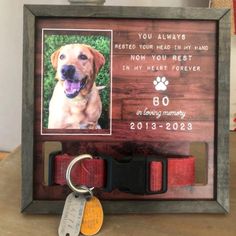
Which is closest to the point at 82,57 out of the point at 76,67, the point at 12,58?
the point at 76,67

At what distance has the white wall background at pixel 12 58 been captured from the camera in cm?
118

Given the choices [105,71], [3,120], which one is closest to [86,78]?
[105,71]

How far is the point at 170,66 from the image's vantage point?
0.54m

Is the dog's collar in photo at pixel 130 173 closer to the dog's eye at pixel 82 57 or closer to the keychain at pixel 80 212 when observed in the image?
the keychain at pixel 80 212

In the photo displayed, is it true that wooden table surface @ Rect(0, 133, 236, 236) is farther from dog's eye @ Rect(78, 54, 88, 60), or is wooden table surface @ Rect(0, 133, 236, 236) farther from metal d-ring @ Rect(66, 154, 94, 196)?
dog's eye @ Rect(78, 54, 88, 60)

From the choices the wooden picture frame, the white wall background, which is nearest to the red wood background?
the wooden picture frame

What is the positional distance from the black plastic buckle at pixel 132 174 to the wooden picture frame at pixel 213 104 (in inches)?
A: 1.1

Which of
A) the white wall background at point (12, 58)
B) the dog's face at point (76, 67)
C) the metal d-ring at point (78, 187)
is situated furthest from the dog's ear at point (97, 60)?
the white wall background at point (12, 58)

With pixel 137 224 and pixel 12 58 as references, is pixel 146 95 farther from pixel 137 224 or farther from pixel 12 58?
pixel 12 58

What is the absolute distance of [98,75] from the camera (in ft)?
1.75

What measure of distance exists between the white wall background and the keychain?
756mm

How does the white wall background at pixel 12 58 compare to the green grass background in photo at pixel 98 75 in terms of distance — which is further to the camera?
the white wall background at pixel 12 58

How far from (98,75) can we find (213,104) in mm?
151

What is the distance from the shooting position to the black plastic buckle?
1.69 feet
